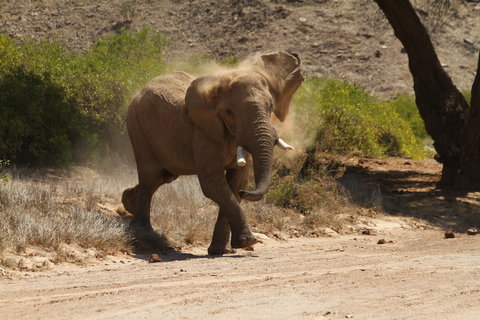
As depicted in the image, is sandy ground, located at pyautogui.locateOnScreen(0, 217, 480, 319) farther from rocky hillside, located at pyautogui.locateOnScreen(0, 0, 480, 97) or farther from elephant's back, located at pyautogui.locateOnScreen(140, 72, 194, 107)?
rocky hillside, located at pyautogui.locateOnScreen(0, 0, 480, 97)

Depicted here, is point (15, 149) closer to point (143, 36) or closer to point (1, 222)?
point (1, 222)

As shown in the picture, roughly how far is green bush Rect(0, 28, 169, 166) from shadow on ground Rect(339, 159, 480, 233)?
172 inches

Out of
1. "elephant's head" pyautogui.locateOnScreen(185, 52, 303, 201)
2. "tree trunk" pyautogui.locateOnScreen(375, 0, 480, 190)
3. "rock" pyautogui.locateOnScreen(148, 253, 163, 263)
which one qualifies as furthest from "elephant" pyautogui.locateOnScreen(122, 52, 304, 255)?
"tree trunk" pyautogui.locateOnScreen(375, 0, 480, 190)

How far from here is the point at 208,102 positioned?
33.6 ft

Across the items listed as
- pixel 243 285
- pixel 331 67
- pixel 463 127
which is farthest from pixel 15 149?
pixel 331 67

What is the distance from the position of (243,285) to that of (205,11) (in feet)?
106

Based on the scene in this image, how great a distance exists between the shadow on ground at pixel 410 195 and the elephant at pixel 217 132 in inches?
179

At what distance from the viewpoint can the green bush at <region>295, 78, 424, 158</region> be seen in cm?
1702

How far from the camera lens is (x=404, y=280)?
7719 mm

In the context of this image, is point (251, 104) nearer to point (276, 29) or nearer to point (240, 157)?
point (240, 157)

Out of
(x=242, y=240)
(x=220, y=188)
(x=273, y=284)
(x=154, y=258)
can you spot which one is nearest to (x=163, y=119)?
(x=220, y=188)

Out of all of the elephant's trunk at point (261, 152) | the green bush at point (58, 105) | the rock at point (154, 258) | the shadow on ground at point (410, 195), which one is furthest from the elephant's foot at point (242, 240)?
the green bush at point (58, 105)

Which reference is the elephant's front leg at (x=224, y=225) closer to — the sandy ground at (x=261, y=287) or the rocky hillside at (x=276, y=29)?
the sandy ground at (x=261, y=287)

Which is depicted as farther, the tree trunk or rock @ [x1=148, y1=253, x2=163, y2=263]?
the tree trunk
